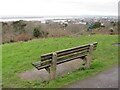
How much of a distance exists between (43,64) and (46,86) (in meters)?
0.56

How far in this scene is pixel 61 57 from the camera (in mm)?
7219

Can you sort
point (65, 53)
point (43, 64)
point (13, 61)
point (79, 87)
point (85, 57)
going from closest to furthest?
point (79, 87)
point (43, 64)
point (65, 53)
point (85, 57)
point (13, 61)

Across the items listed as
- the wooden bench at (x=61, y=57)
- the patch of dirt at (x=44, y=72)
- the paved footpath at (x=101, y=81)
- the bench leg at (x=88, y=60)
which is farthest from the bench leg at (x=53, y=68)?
the bench leg at (x=88, y=60)

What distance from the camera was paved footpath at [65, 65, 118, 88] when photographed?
6338 millimetres

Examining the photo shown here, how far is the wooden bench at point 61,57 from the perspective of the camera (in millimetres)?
6646

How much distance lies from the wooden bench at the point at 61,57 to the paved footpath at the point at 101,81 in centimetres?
77

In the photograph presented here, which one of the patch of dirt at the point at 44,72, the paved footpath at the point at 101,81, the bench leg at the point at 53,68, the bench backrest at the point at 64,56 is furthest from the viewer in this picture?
the patch of dirt at the point at 44,72

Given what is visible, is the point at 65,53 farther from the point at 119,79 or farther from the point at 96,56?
the point at 96,56

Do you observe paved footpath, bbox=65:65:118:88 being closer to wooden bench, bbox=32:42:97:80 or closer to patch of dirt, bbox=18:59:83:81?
wooden bench, bbox=32:42:97:80

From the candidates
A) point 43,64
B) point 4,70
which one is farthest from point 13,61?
point 43,64

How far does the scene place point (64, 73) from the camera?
7.82 meters

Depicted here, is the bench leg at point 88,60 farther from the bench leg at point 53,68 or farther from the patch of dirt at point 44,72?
the bench leg at point 53,68

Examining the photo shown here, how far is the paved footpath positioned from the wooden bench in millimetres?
768

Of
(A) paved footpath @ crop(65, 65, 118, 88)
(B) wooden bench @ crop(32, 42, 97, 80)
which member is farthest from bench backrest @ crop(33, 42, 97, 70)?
(A) paved footpath @ crop(65, 65, 118, 88)
